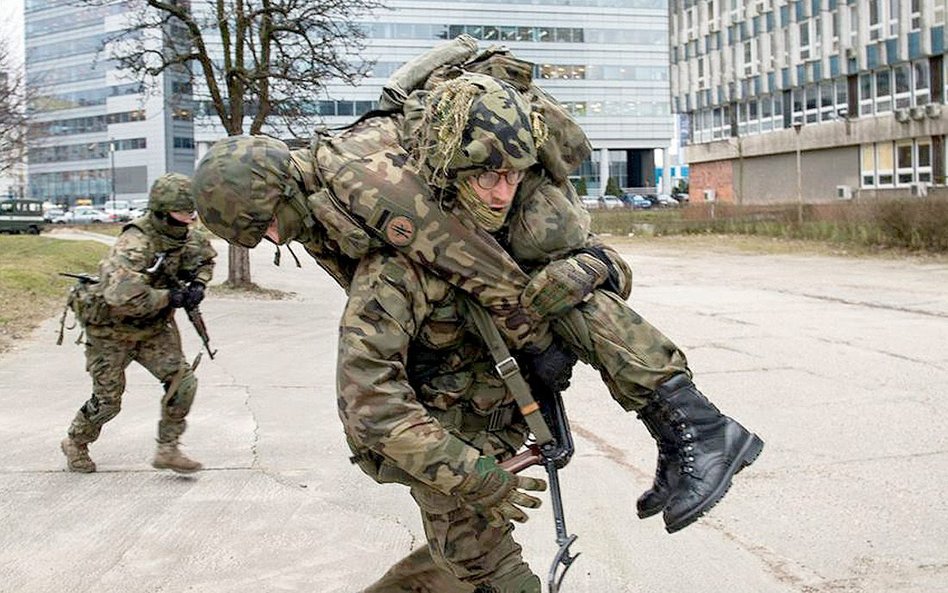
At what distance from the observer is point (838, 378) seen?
9000mm

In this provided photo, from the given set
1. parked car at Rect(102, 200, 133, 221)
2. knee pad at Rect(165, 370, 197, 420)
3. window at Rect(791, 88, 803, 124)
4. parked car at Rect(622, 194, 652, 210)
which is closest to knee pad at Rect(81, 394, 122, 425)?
knee pad at Rect(165, 370, 197, 420)

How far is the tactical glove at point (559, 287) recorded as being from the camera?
2.66m

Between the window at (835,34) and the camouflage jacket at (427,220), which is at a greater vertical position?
the window at (835,34)

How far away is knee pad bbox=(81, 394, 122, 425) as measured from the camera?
6328 millimetres

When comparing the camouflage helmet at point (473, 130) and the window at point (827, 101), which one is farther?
the window at point (827, 101)

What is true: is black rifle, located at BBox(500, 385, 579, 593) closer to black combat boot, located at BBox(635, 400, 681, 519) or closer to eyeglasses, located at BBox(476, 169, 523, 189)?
black combat boot, located at BBox(635, 400, 681, 519)

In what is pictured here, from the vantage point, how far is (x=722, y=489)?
272 centimetres

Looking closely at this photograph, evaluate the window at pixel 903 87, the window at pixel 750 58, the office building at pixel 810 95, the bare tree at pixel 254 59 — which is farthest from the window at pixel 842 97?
the bare tree at pixel 254 59

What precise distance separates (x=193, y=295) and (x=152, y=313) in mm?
259

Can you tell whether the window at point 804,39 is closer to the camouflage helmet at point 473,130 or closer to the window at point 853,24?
the window at point 853,24

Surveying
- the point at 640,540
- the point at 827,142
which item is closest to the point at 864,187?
the point at 827,142

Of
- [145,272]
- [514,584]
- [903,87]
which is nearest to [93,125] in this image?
[903,87]

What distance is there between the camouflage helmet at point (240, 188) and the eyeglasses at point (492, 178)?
0.53 metres

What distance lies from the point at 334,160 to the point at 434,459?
0.84 meters
